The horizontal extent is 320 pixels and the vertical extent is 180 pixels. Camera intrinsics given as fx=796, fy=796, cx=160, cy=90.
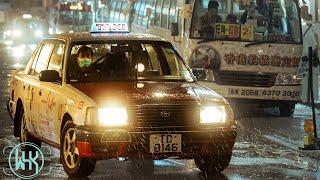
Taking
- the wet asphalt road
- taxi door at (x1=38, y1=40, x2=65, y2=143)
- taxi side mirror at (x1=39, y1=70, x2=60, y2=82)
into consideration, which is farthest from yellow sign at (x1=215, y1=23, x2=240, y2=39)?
taxi side mirror at (x1=39, y1=70, x2=60, y2=82)

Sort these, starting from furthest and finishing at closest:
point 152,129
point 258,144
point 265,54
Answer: point 265,54
point 258,144
point 152,129

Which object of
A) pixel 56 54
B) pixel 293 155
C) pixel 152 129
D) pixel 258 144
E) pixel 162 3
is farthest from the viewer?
pixel 162 3

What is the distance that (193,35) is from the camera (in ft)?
51.5

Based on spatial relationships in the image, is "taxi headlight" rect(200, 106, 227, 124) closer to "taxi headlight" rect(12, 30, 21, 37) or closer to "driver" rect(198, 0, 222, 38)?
"driver" rect(198, 0, 222, 38)

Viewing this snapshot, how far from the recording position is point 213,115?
8.62 meters

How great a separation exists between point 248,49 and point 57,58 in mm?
6447

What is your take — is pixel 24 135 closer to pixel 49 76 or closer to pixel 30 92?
pixel 30 92

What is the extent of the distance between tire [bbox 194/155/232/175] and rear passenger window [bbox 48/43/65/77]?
203 centimetres

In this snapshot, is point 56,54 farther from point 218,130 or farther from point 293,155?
point 293,155

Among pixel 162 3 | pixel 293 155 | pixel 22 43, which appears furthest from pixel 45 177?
pixel 22 43

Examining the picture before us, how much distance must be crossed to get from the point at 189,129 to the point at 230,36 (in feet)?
24.4

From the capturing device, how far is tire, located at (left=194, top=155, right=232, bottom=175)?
358 inches

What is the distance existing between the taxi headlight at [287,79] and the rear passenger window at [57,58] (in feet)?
21.5

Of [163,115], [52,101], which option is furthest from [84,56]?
[163,115]
